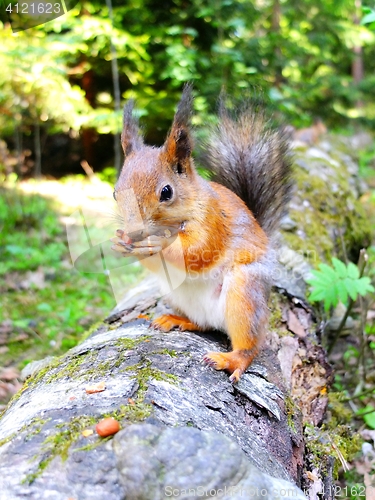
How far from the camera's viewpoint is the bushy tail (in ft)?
7.14

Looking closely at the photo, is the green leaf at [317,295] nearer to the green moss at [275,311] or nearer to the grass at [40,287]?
the green moss at [275,311]

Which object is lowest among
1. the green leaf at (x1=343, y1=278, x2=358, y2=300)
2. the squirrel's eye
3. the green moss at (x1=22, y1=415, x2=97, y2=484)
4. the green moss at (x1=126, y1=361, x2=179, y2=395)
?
the green leaf at (x1=343, y1=278, x2=358, y2=300)

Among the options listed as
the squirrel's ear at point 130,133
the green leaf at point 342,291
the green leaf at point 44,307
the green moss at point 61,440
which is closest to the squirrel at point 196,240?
the squirrel's ear at point 130,133

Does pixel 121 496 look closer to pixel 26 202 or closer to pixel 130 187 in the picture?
pixel 130 187

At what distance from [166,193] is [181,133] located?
0.74 feet

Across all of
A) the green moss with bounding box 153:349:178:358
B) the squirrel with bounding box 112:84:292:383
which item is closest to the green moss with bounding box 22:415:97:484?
the green moss with bounding box 153:349:178:358

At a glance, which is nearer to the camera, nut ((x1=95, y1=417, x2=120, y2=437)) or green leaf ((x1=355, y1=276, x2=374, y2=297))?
nut ((x1=95, y1=417, x2=120, y2=437))

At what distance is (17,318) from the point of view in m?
3.09

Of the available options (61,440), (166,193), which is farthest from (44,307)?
(61,440)

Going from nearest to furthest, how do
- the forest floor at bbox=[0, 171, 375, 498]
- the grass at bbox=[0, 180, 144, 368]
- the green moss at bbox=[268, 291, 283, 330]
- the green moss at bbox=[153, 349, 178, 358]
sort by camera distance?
the green moss at bbox=[153, 349, 178, 358], the forest floor at bbox=[0, 171, 375, 498], the green moss at bbox=[268, 291, 283, 330], the grass at bbox=[0, 180, 144, 368]

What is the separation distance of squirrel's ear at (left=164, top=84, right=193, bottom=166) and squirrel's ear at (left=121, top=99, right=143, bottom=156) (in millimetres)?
187

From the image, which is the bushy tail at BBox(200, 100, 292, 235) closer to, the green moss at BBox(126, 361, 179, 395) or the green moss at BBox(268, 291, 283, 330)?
the green moss at BBox(268, 291, 283, 330)

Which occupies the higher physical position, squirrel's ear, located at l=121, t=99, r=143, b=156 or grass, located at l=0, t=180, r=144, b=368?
squirrel's ear, located at l=121, t=99, r=143, b=156

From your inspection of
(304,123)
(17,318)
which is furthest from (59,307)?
(304,123)
